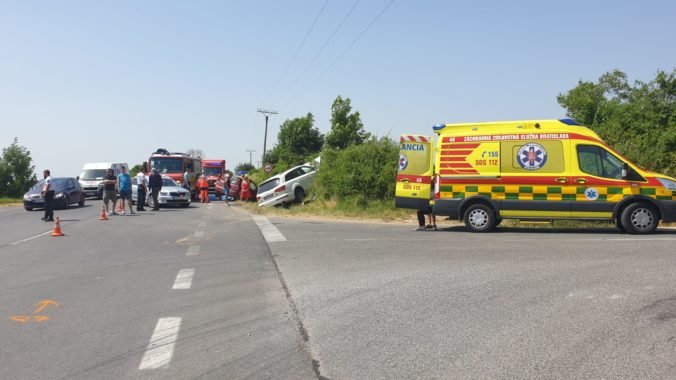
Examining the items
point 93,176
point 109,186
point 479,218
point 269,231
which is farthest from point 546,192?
point 93,176

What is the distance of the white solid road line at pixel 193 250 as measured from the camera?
1055 cm

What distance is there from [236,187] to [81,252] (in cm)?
2051

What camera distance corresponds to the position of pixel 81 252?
36.4ft

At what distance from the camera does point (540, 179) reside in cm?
1320

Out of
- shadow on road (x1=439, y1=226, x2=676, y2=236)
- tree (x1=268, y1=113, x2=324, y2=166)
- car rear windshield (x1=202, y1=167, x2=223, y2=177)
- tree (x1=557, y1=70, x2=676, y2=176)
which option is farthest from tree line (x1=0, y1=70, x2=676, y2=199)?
tree (x1=268, y1=113, x2=324, y2=166)

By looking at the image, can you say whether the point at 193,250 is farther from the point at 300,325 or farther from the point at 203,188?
the point at 203,188

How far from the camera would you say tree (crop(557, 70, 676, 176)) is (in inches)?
664

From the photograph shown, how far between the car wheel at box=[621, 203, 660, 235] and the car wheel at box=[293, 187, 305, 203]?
43.4ft

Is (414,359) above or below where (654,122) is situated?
below

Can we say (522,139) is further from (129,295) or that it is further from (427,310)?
(129,295)

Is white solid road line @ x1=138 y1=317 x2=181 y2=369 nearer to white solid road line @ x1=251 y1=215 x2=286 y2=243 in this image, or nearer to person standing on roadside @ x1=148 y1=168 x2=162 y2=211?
white solid road line @ x1=251 y1=215 x2=286 y2=243

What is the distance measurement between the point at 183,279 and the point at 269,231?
6.26 metres

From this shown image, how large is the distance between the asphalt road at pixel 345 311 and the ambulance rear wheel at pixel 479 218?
2.22m

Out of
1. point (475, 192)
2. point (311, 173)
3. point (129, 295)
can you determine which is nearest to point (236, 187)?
point (311, 173)
